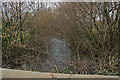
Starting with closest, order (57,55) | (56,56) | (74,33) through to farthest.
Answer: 1. (56,56)
2. (57,55)
3. (74,33)

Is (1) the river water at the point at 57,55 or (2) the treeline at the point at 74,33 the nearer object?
(2) the treeline at the point at 74,33

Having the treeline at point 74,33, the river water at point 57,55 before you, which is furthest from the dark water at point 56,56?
the treeline at point 74,33

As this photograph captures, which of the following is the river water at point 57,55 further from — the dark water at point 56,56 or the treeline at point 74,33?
the treeline at point 74,33

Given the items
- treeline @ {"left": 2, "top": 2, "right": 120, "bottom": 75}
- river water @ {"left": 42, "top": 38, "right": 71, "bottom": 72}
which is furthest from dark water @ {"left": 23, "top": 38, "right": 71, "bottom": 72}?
treeline @ {"left": 2, "top": 2, "right": 120, "bottom": 75}

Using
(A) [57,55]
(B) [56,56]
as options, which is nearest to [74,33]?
(A) [57,55]

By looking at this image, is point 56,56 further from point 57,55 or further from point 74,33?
point 74,33

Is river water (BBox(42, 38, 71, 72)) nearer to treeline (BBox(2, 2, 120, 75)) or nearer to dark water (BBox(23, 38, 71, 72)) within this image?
dark water (BBox(23, 38, 71, 72))

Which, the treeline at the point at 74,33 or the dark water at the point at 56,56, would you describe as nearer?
the treeline at the point at 74,33

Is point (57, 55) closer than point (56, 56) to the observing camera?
No

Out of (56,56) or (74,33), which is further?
(74,33)

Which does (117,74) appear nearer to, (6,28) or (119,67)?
(119,67)

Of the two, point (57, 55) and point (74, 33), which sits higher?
point (74, 33)

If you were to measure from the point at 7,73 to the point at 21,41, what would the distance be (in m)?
1.72

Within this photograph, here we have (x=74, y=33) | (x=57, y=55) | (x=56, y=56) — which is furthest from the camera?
(x=74, y=33)
